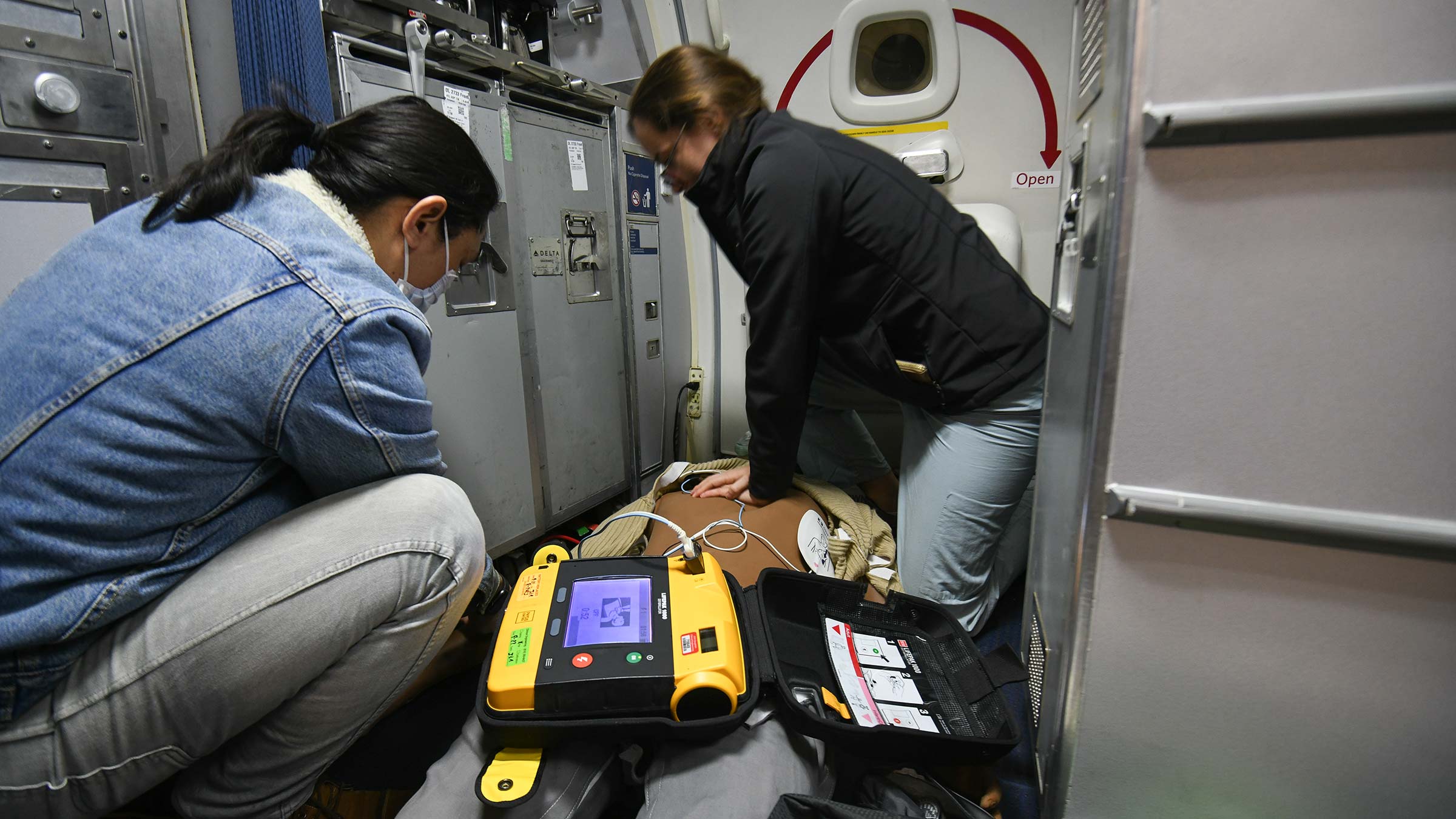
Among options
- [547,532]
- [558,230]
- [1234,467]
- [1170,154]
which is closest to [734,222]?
[558,230]

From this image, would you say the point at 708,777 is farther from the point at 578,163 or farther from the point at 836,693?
the point at 578,163

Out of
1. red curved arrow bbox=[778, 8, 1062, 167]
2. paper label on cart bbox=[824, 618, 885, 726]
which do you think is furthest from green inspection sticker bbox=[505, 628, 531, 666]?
red curved arrow bbox=[778, 8, 1062, 167]

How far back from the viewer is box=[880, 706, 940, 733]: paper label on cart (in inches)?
37.0

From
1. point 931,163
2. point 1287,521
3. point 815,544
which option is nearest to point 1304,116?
point 1287,521

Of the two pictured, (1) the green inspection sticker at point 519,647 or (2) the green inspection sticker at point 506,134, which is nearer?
(1) the green inspection sticker at point 519,647

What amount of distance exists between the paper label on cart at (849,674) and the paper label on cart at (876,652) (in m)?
0.01

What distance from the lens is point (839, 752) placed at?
3.08 ft

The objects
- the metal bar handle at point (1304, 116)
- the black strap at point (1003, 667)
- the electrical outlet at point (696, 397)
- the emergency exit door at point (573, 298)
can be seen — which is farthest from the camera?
the electrical outlet at point (696, 397)

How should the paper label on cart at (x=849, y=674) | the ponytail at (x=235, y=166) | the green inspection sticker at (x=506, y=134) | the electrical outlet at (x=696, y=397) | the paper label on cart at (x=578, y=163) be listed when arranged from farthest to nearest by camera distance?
the electrical outlet at (x=696, y=397)
the paper label on cart at (x=578, y=163)
the green inspection sticker at (x=506, y=134)
the paper label on cart at (x=849, y=674)
the ponytail at (x=235, y=166)

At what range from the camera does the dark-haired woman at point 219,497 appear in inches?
29.4

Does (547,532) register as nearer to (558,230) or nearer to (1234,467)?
(558,230)

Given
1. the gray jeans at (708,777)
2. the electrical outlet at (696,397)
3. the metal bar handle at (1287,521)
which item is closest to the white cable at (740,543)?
the gray jeans at (708,777)

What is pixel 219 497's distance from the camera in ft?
2.82

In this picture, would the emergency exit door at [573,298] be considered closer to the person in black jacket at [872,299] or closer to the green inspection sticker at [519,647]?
the person in black jacket at [872,299]
